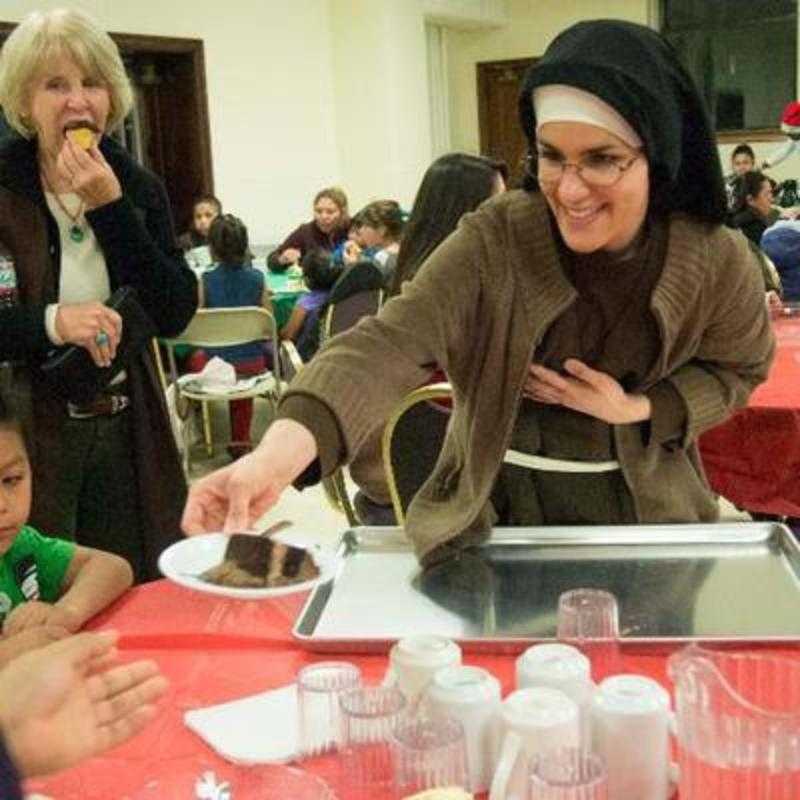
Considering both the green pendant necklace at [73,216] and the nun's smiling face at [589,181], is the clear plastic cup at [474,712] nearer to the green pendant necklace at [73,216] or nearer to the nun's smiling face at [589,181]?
the nun's smiling face at [589,181]

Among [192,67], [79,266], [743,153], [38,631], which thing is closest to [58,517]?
[79,266]

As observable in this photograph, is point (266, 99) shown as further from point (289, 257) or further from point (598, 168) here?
point (598, 168)

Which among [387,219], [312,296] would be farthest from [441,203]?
[387,219]

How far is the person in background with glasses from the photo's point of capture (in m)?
1.38

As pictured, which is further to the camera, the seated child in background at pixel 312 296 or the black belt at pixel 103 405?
the seated child in background at pixel 312 296

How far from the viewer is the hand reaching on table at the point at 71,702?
81cm

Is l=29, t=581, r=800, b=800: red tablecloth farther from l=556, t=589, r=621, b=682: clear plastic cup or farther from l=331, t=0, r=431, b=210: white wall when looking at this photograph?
l=331, t=0, r=431, b=210: white wall

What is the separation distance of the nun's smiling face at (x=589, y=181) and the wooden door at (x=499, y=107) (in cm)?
979

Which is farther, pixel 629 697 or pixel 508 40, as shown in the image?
pixel 508 40

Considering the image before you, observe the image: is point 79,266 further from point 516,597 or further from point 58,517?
point 516,597

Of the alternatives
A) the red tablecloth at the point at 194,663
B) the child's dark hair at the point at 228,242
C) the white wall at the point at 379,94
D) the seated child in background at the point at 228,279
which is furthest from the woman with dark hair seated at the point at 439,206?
the white wall at the point at 379,94

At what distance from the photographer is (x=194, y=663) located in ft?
4.29

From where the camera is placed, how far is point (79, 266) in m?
2.07

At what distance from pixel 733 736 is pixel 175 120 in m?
7.82
